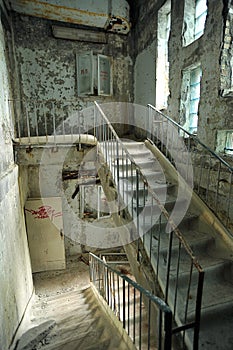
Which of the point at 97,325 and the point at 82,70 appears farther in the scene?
the point at 82,70

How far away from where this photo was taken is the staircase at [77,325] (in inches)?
99.7

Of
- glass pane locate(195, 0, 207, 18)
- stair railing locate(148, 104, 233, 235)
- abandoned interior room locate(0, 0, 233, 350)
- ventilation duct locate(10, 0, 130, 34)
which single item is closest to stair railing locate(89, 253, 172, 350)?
abandoned interior room locate(0, 0, 233, 350)

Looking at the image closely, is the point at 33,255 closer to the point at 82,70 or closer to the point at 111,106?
the point at 111,106

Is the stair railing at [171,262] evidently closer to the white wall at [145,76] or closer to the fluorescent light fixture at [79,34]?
the white wall at [145,76]

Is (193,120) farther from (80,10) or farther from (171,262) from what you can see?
(80,10)

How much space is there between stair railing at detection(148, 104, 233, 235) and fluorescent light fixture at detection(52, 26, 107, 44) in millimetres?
3120

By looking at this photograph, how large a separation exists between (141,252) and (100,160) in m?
2.13

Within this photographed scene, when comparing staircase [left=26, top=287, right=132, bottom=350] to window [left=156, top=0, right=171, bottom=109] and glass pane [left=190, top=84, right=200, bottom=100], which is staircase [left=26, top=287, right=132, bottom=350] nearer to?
glass pane [left=190, top=84, right=200, bottom=100]

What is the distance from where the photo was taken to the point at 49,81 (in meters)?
5.94

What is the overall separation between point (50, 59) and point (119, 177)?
4511mm

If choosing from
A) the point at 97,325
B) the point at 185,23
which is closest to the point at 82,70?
the point at 185,23

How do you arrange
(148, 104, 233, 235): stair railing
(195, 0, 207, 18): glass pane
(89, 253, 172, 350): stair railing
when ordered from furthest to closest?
(195, 0, 207, 18): glass pane → (148, 104, 233, 235): stair railing → (89, 253, 172, 350): stair railing

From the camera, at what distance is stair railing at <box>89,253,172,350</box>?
4.52 feet

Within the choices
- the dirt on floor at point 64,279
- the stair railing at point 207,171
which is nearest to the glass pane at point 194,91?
the stair railing at point 207,171
